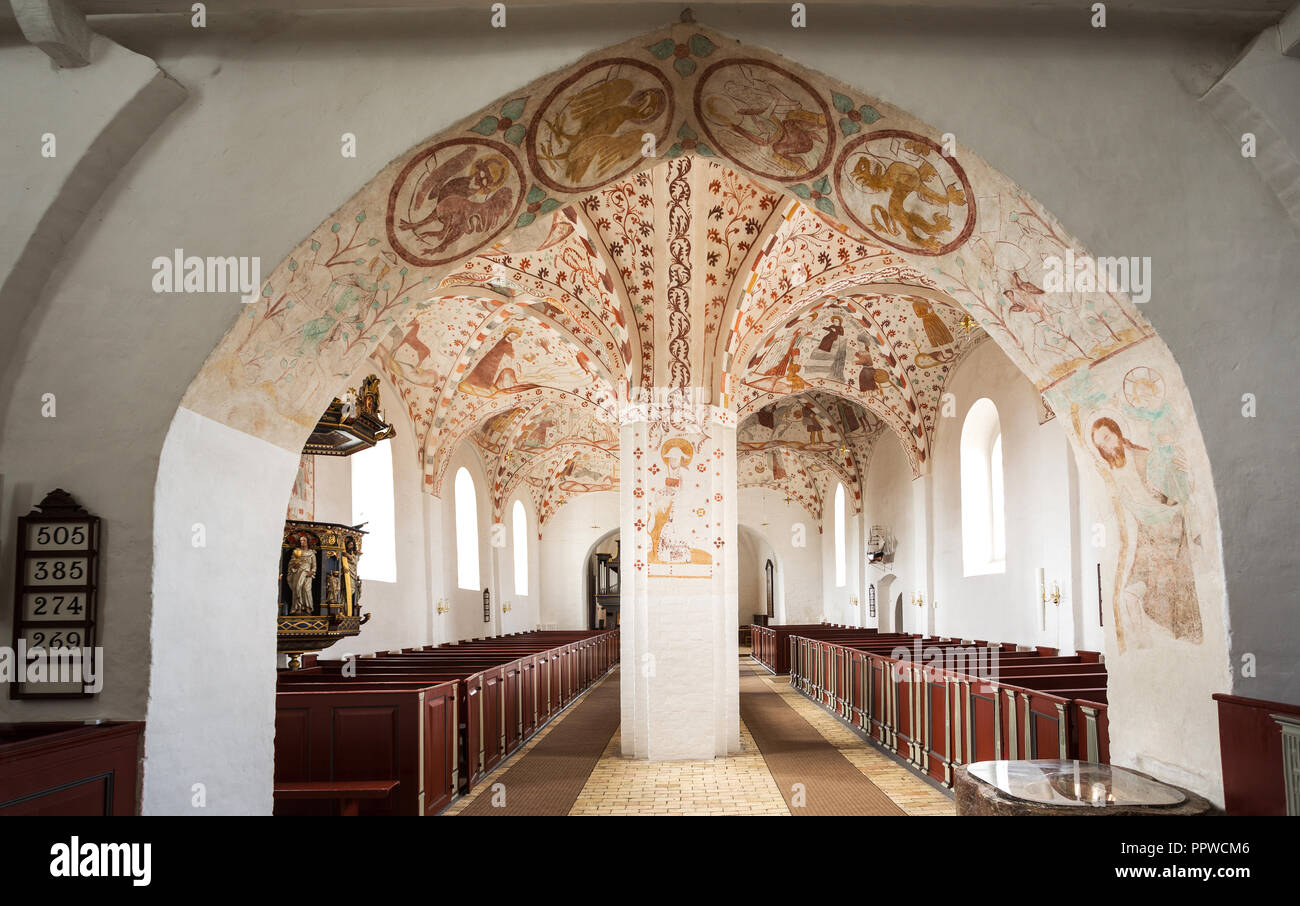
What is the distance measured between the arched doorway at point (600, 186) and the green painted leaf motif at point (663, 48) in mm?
26

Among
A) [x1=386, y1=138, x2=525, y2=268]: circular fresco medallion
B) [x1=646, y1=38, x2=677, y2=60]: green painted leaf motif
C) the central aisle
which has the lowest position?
the central aisle

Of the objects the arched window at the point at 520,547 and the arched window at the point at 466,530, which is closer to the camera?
the arched window at the point at 466,530

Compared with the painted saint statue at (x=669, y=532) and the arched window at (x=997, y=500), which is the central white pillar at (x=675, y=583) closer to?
the painted saint statue at (x=669, y=532)

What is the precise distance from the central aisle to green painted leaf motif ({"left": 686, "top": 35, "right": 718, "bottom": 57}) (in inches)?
226

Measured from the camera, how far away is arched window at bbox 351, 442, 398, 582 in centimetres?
1354

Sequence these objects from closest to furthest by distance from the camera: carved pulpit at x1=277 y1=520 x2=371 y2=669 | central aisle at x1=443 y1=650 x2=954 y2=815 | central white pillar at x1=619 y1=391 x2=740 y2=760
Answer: central aisle at x1=443 y1=650 x2=954 y2=815, carved pulpit at x1=277 y1=520 x2=371 y2=669, central white pillar at x1=619 y1=391 x2=740 y2=760

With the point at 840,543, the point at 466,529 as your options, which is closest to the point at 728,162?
the point at 466,529

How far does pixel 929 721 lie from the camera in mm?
9336

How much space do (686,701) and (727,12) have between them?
7.81 metres

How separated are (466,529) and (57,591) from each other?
15.3m

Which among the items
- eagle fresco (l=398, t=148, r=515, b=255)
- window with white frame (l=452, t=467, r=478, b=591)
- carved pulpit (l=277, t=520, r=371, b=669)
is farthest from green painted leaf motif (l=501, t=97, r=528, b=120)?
window with white frame (l=452, t=467, r=478, b=591)

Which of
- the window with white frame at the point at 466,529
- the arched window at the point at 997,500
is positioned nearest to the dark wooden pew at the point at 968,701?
the arched window at the point at 997,500

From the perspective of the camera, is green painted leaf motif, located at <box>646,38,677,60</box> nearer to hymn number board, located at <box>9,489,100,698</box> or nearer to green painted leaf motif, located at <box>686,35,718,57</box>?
green painted leaf motif, located at <box>686,35,718,57</box>

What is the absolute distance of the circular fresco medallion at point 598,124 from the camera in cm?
503
